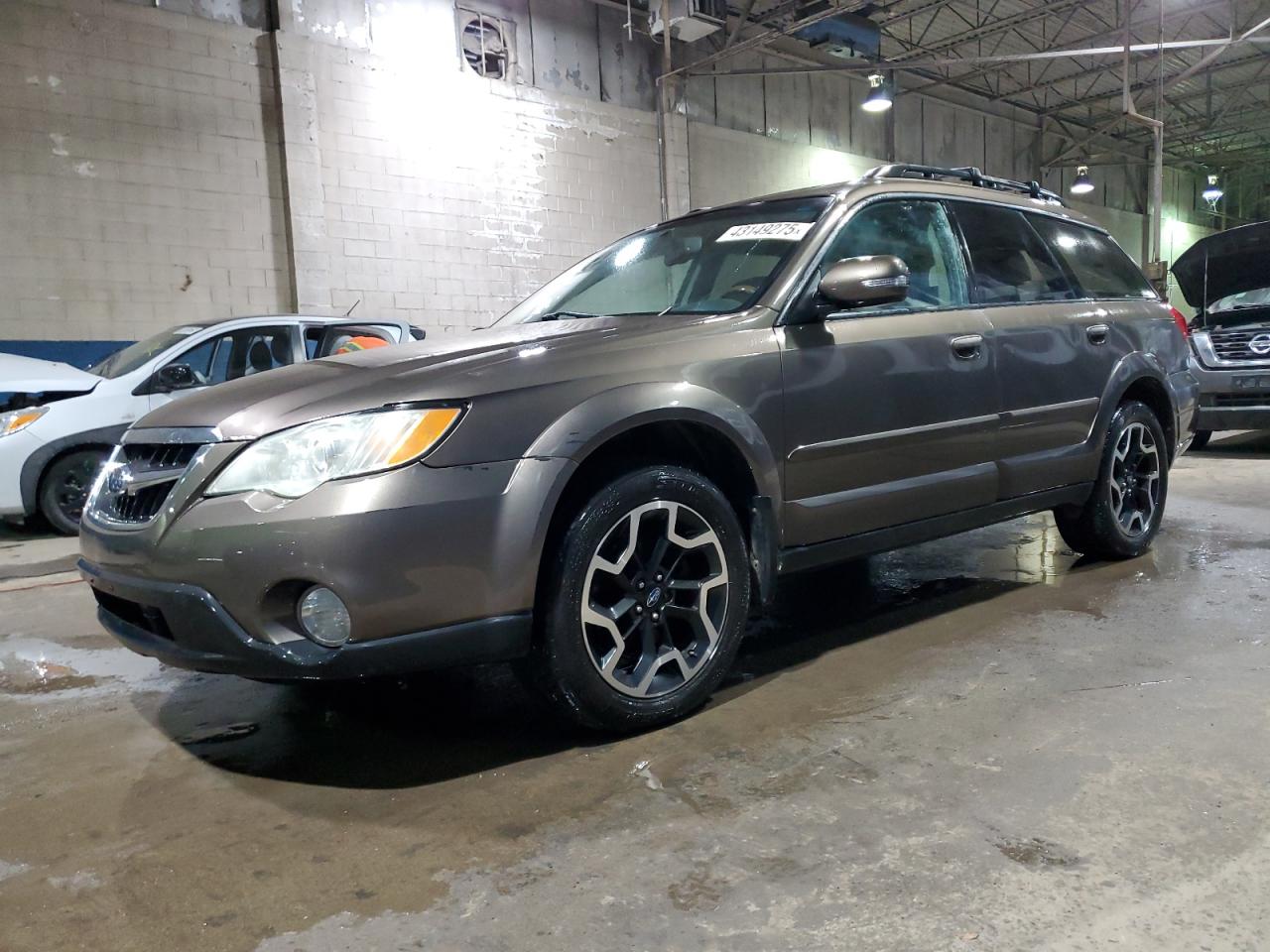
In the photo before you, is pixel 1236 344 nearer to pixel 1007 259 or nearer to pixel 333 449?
pixel 1007 259

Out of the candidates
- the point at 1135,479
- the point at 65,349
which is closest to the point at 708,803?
the point at 1135,479

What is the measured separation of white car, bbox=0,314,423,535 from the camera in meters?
5.83

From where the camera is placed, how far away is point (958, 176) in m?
3.70

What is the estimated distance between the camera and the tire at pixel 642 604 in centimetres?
221

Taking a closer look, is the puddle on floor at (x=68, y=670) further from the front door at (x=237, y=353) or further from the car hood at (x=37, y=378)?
the front door at (x=237, y=353)

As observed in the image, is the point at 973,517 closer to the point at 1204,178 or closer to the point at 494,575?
the point at 494,575

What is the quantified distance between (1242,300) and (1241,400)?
43.3 inches

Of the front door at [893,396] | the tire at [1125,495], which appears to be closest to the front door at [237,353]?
the front door at [893,396]

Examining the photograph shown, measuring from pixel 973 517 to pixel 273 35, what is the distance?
30.4 feet

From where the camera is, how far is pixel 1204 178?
92.7 feet

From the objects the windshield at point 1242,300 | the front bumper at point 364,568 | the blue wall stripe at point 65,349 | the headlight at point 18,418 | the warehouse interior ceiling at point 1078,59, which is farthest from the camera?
the warehouse interior ceiling at point 1078,59

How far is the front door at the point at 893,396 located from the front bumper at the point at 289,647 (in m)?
1.00

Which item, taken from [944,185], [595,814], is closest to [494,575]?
[595,814]

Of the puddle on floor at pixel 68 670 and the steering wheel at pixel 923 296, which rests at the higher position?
the steering wheel at pixel 923 296
